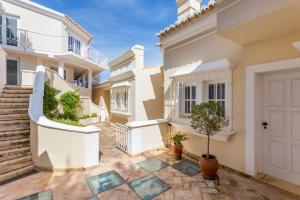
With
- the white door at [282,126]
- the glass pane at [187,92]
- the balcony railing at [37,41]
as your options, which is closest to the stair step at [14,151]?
the glass pane at [187,92]

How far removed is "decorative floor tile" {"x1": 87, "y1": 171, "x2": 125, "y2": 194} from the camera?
12.2 feet

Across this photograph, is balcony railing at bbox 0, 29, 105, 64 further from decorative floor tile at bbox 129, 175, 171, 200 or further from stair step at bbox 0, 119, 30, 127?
decorative floor tile at bbox 129, 175, 171, 200

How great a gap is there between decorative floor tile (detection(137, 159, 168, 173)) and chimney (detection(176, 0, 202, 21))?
579cm

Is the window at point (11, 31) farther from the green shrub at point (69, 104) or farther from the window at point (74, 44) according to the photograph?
the green shrub at point (69, 104)

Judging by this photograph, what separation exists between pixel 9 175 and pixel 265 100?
23.0 ft

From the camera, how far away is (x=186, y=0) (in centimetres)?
656

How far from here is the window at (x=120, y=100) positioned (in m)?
11.2

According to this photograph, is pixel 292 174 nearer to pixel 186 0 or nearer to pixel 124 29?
pixel 186 0

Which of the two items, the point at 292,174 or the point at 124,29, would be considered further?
the point at 124,29

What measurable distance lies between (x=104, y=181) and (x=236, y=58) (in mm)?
4991

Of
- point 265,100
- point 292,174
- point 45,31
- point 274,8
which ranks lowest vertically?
point 292,174

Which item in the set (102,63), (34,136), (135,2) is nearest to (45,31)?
(102,63)

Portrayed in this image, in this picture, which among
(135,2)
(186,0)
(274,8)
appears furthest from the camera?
(135,2)

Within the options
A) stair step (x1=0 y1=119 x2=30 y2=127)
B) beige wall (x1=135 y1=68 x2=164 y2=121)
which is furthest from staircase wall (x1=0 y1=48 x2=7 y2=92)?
beige wall (x1=135 y1=68 x2=164 y2=121)
